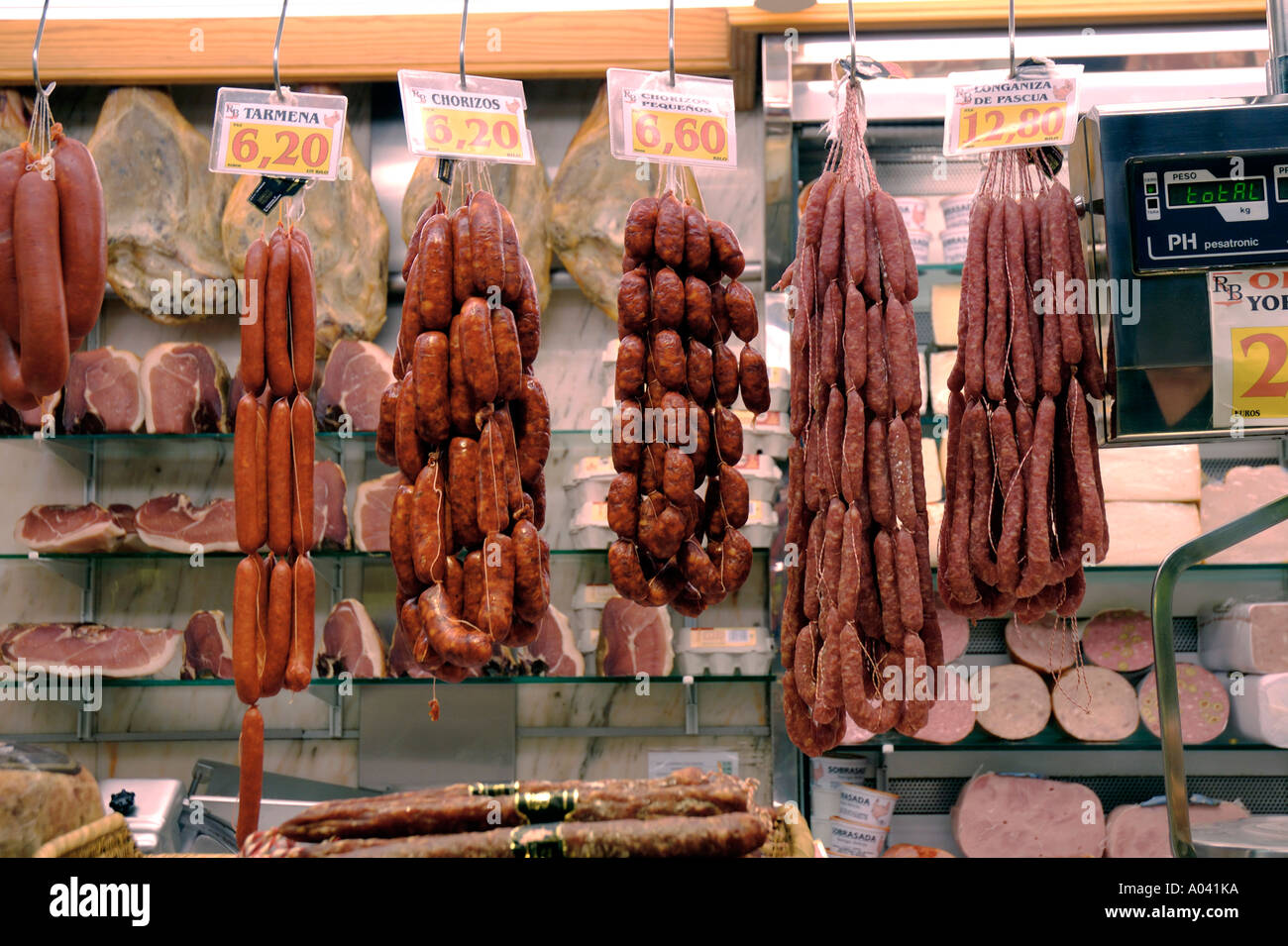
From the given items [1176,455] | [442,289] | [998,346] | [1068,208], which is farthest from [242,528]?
[1176,455]

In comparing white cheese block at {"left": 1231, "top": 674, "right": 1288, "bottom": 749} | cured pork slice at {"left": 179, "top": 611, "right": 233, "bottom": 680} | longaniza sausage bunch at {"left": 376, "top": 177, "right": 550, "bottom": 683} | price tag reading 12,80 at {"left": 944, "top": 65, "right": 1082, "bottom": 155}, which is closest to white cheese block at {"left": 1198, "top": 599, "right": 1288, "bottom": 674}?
white cheese block at {"left": 1231, "top": 674, "right": 1288, "bottom": 749}

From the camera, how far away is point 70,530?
164 inches

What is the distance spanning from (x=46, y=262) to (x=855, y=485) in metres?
1.80

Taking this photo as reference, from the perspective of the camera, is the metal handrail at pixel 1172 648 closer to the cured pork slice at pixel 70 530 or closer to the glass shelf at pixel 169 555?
the glass shelf at pixel 169 555

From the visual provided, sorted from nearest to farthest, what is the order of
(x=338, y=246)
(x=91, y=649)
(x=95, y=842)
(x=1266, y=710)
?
(x=95, y=842) → (x=1266, y=710) → (x=91, y=649) → (x=338, y=246)

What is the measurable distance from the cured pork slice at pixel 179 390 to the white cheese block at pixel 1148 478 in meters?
3.33

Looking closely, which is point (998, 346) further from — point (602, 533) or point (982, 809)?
point (982, 809)

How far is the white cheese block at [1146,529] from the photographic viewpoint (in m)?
3.86

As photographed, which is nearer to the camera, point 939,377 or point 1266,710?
point 1266,710

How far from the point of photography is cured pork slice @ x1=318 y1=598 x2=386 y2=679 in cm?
403

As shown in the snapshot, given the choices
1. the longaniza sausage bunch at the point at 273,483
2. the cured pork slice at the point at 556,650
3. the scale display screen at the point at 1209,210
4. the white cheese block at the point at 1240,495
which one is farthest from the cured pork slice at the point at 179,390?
the white cheese block at the point at 1240,495

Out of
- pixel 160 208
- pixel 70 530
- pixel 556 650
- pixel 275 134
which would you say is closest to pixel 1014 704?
pixel 556 650

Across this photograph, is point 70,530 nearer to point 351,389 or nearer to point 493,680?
point 351,389

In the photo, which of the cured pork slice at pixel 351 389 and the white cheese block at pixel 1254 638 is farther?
the cured pork slice at pixel 351 389
